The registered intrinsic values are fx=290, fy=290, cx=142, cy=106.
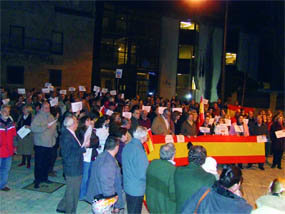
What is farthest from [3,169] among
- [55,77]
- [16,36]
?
[16,36]

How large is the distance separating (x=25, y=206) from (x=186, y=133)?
5488 millimetres

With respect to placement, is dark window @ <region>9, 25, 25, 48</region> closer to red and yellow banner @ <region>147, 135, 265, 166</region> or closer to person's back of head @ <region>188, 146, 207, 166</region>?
red and yellow banner @ <region>147, 135, 265, 166</region>

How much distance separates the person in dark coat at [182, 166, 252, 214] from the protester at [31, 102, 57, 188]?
16.5 ft

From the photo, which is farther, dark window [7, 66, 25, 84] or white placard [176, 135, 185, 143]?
dark window [7, 66, 25, 84]

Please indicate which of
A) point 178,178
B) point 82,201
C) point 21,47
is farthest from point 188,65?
point 178,178

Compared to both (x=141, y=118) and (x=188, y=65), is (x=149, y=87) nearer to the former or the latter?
(x=188, y=65)

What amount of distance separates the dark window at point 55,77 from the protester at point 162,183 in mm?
21955

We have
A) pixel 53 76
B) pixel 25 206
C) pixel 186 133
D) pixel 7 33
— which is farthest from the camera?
pixel 53 76

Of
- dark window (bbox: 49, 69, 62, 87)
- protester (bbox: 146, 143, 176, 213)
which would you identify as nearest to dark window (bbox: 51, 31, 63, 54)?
dark window (bbox: 49, 69, 62, 87)

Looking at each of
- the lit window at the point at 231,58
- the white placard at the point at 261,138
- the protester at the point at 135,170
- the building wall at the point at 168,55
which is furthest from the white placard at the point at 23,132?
the lit window at the point at 231,58

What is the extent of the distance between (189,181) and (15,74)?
904 inches

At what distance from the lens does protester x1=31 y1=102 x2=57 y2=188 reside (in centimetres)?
730

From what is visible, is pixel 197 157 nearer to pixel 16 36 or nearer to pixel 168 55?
pixel 16 36

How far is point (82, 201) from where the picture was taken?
6.87m
